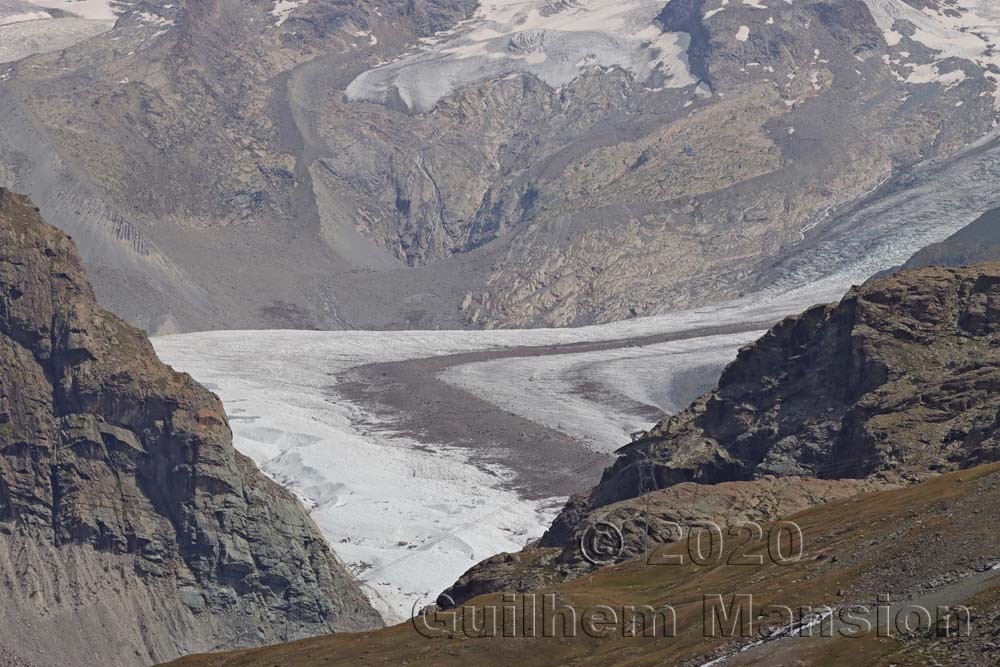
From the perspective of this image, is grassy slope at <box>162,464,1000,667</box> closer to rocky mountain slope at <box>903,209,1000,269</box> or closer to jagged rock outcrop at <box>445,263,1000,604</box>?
jagged rock outcrop at <box>445,263,1000,604</box>

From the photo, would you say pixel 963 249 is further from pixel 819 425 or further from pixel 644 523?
pixel 644 523

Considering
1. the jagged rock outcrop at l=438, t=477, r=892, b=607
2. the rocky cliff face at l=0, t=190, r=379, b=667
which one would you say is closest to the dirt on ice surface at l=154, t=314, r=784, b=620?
the rocky cliff face at l=0, t=190, r=379, b=667

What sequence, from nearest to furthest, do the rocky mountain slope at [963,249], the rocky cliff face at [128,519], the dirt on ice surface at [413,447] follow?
the rocky cliff face at [128,519] < the dirt on ice surface at [413,447] < the rocky mountain slope at [963,249]

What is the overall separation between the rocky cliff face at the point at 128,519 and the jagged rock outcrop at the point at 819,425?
1276 inches

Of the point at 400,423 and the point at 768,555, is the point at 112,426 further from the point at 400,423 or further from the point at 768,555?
the point at 768,555

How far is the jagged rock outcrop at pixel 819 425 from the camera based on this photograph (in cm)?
6550

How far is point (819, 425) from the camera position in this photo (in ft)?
252

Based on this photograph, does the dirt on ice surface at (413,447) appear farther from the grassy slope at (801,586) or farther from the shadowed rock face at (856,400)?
the grassy slope at (801,586)

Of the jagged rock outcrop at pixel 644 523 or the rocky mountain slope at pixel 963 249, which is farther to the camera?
the rocky mountain slope at pixel 963 249

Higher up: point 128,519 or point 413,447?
point 128,519

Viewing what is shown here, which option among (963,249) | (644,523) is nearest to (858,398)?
(644,523)

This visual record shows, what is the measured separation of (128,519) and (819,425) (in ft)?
167

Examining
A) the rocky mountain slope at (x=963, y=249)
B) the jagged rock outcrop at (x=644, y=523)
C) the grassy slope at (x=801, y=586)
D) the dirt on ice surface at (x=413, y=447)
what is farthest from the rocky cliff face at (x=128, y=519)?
the rocky mountain slope at (x=963, y=249)

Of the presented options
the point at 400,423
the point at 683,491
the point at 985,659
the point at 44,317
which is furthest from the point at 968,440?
the point at 400,423
